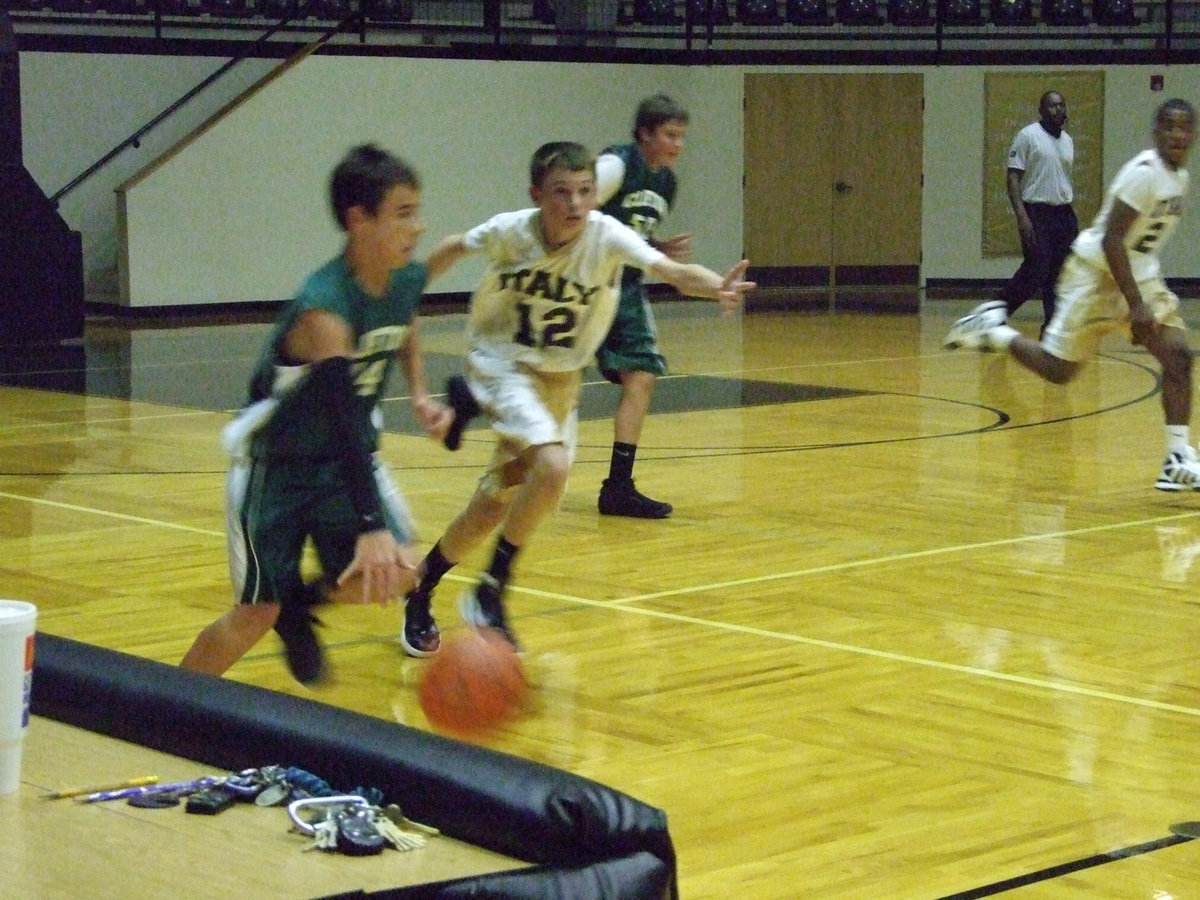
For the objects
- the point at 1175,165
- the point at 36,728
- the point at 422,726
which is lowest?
the point at 422,726

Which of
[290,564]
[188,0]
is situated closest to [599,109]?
[188,0]

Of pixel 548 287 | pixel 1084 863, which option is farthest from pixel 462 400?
pixel 1084 863

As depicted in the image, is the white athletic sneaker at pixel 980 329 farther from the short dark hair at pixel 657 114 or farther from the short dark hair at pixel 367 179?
the short dark hair at pixel 367 179

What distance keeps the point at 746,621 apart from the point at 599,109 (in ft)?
47.9

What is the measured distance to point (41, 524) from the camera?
7.23 m

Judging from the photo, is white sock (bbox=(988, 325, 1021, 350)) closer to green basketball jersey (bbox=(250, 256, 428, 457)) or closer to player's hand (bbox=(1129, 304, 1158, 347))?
player's hand (bbox=(1129, 304, 1158, 347))

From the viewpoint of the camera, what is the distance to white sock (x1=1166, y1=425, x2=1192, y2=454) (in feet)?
25.1

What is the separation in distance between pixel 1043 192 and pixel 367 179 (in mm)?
10790

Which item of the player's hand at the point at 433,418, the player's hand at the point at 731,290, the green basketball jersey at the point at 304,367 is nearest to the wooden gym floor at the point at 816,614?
the player's hand at the point at 433,418

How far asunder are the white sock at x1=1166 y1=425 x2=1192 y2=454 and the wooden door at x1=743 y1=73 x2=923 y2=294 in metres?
13.4

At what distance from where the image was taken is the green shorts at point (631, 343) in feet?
24.2

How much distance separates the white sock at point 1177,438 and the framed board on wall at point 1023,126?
43.6 ft

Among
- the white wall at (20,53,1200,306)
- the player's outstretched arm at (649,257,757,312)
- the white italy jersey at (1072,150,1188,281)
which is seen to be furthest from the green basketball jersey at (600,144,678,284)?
the white wall at (20,53,1200,306)

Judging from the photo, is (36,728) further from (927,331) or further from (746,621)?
(927,331)
